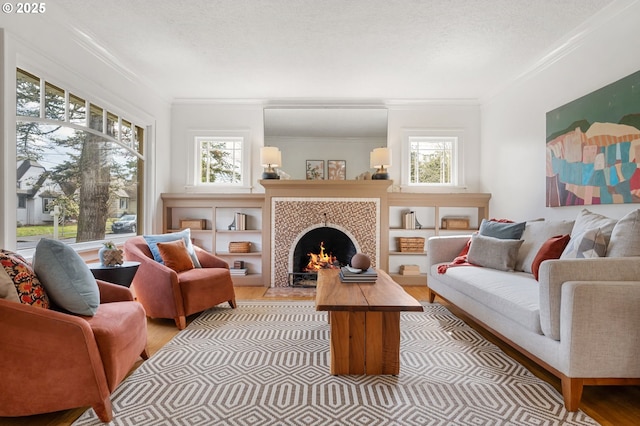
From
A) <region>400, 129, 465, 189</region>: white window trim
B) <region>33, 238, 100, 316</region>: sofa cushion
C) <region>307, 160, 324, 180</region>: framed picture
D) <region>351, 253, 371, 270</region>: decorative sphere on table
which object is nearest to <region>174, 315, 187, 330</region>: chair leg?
<region>33, 238, 100, 316</region>: sofa cushion

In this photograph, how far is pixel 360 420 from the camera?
164 centimetres

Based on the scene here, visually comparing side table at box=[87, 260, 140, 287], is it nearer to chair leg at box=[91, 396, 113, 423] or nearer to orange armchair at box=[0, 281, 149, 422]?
orange armchair at box=[0, 281, 149, 422]

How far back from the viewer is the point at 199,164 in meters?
5.02

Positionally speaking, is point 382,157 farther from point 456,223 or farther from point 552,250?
point 552,250

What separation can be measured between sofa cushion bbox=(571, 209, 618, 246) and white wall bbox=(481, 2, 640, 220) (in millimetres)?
292

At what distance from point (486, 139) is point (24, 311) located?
5128 mm

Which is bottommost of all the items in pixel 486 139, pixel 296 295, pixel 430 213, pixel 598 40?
pixel 296 295

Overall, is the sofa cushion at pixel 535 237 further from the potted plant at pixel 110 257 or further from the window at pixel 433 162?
the potted plant at pixel 110 257

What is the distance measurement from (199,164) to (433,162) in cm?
344

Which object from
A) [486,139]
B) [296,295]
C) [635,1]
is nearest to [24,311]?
[296,295]

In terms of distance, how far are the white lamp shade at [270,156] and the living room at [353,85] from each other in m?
0.25

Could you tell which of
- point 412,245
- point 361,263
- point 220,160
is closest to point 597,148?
point 361,263

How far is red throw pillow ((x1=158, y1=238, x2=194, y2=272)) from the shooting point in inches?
128

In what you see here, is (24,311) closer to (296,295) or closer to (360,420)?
(360,420)
